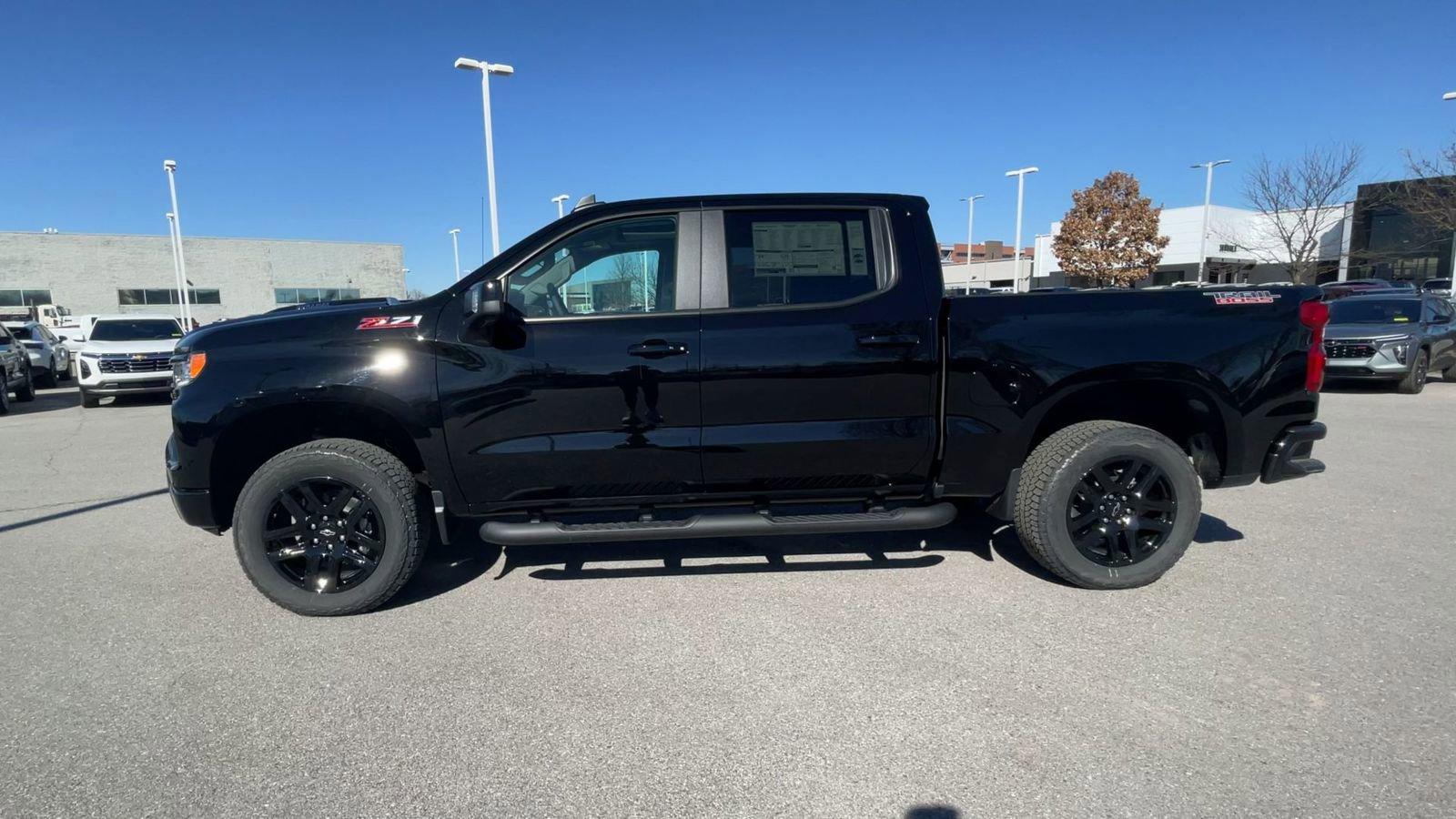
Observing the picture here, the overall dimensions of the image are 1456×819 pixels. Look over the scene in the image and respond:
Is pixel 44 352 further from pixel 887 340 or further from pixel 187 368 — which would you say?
pixel 887 340

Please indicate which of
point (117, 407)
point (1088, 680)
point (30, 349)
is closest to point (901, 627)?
point (1088, 680)

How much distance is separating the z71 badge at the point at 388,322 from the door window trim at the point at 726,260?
139cm

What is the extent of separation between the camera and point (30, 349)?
16.4m

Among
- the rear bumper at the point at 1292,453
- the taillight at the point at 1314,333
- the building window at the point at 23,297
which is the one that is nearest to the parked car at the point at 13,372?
the rear bumper at the point at 1292,453

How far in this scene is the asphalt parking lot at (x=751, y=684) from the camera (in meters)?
2.43

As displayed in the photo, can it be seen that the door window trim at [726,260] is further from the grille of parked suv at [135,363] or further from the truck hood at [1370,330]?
the grille of parked suv at [135,363]

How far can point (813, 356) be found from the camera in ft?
12.1

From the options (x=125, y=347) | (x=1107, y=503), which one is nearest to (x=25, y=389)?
(x=125, y=347)

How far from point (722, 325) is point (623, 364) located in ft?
1.67

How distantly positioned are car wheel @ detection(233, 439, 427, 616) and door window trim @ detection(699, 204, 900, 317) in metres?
1.76

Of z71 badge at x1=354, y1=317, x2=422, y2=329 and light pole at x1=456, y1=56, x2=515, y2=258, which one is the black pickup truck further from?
light pole at x1=456, y1=56, x2=515, y2=258

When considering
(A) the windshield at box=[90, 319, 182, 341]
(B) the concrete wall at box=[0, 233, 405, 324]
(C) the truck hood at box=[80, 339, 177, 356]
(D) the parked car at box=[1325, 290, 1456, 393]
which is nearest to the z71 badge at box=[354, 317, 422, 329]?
(C) the truck hood at box=[80, 339, 177, 356]

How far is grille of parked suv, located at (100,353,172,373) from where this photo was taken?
1280 centimetres

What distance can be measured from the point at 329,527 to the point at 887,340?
288 centimetres
